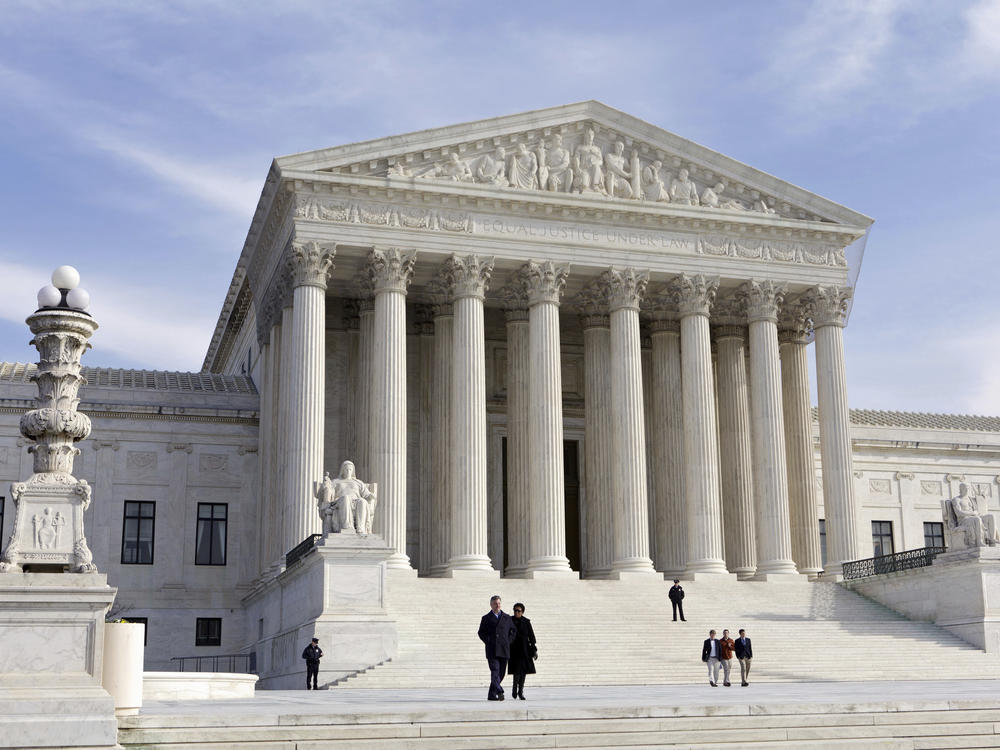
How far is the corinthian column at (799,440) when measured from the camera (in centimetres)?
5134

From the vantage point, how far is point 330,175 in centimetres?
4362

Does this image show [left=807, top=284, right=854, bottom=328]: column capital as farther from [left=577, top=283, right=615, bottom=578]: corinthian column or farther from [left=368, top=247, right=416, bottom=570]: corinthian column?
[left=368, top=247, right=416, bottom=570]: corinthian column

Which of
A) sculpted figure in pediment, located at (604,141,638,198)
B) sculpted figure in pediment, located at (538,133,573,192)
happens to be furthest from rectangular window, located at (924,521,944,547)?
sculpted figure in pediment, located at (538,133,573,192)

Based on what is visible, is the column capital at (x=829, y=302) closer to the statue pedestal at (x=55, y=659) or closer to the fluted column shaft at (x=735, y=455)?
the fluted column shaft at (x=735, y=455)

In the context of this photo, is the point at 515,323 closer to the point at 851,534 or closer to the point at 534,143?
the point at 534,143

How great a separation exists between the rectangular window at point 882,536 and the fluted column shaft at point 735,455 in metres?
11.0

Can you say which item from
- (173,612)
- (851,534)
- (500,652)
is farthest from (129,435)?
(500,652)

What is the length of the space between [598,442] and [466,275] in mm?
9817

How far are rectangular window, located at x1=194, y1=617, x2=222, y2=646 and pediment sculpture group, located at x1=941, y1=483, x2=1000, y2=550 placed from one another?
93.7ft

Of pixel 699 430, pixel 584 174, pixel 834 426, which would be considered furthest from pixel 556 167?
pixel 834 426

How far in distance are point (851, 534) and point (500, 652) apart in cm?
2995

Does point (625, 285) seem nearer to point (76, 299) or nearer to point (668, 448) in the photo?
point (668, 448)

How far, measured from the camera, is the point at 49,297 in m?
17.7

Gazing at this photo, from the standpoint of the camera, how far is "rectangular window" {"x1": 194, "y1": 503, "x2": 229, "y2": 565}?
166 feet
